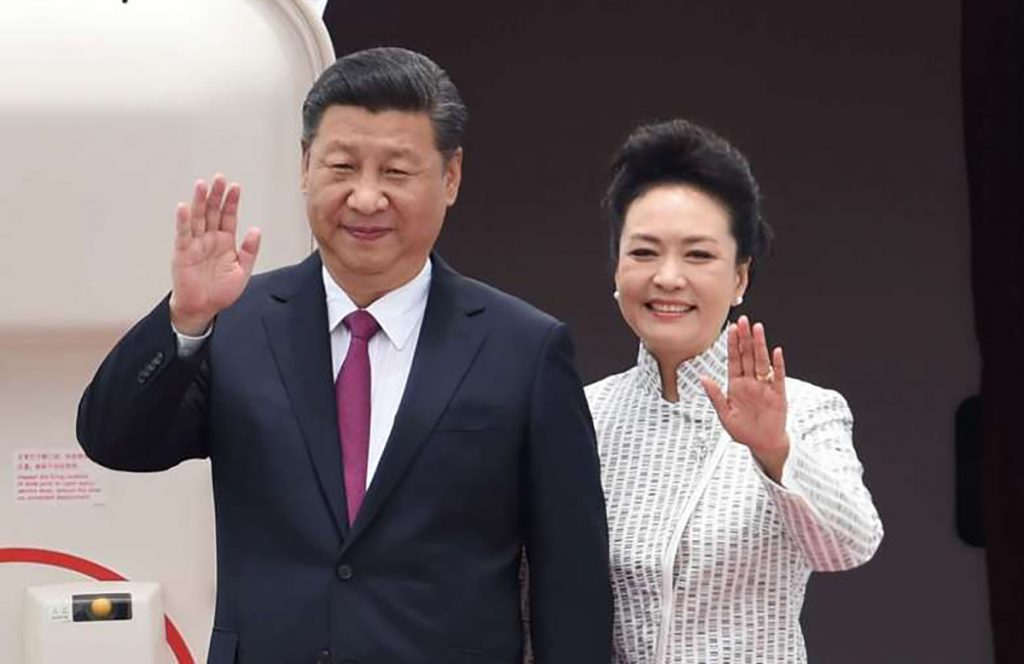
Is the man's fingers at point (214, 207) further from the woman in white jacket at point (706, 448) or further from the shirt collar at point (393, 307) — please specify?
the woman in white jacket at point (706, 448)

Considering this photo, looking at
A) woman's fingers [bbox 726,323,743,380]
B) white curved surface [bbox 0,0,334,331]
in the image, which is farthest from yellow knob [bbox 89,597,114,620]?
woman's fingers [bbox 726,323,743,380]

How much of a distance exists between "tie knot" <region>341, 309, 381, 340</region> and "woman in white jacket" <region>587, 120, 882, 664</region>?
310mm

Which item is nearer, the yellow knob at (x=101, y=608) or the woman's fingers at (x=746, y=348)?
the woman's fingers at (x=746, y=348)

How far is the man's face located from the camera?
207cm

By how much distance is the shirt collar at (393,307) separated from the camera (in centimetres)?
212

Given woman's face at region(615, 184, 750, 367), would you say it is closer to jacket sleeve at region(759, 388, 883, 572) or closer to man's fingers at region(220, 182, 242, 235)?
jacket sleeve at region(759, 388, 883, 572)

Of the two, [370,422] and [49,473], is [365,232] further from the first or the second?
[49,473]

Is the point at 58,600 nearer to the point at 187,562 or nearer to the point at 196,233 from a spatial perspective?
the point at 187,562

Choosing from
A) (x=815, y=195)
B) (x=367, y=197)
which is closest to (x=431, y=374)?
(x=367, y=197)

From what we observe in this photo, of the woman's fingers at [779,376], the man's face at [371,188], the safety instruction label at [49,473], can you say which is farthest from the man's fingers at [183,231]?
the safety instruction label at [49,473]

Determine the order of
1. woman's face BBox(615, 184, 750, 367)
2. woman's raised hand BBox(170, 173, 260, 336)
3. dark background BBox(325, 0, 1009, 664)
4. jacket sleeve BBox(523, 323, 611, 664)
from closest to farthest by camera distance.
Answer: woman's raised hand BBox(170, 173, 260, 336) < jacket sleeve BBox(523, 323, 611, 664) < woman's face BBox(615, 184, 750, 367) < dark background BBox(325, 0, 1009, 664)

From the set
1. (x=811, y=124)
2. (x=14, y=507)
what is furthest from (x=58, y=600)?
(x=811, y=124)

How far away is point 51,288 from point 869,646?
3.29 m

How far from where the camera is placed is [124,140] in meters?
2.71
